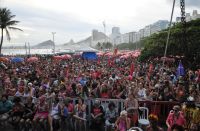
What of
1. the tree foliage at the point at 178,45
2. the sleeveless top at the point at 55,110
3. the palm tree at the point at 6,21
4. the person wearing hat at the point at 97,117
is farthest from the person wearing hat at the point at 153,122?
the palm tree at the point at 6,21

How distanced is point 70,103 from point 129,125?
2.92 m

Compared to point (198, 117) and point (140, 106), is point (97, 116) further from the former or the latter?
point (198, 117)

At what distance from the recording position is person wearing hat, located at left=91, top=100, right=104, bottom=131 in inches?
482

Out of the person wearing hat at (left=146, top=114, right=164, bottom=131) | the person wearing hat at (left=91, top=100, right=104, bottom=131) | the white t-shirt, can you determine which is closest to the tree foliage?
the white t-shirt

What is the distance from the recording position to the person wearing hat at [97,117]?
12.2 meters

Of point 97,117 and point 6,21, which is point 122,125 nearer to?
point 97,117

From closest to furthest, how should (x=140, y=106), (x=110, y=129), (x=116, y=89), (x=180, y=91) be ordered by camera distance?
(x=110, y=129) → (x=140, y=106) → (x=180, y=91) → (x=116, y=89)

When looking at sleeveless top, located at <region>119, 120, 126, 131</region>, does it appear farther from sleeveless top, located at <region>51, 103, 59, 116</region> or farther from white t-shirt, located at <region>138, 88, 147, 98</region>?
white t-shirt, located at <region>138, 88, 147, 98</region>

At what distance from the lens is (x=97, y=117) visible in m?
12.2

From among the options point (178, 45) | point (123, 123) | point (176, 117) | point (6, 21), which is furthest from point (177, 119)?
point (6, 21)

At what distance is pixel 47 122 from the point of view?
12281mm

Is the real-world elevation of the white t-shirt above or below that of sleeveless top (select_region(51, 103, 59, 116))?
above

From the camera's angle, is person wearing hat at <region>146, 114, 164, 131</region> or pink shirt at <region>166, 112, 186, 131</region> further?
person wearing hat at <region>146, 114, 164, 131</region>

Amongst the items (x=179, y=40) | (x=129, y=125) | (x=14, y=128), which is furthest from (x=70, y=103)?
(x=179, y=40)
